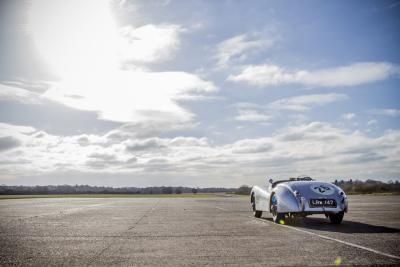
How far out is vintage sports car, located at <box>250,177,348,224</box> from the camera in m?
10.0

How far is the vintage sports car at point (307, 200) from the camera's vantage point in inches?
394

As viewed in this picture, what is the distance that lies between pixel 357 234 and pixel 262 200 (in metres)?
4.74

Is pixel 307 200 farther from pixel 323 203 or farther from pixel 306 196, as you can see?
pixel 323 203

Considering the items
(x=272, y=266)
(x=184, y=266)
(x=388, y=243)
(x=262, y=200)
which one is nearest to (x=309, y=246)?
(x=388, y=243)

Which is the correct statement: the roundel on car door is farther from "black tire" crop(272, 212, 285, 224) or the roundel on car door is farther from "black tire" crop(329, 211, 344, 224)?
"black tire" crop(272, 212, 285, 224)

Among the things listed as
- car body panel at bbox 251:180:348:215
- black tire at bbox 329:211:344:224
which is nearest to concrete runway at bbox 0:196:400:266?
car body panel at bbox 251:180:348:215

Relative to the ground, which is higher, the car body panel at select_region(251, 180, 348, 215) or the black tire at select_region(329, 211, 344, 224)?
the car body panel at select_region(251, 180, 348, 215)

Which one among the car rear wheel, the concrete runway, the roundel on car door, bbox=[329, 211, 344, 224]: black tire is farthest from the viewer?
the car rear wheel

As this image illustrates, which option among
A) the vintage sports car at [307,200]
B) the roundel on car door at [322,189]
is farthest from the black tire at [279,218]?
the roundel on car door at [322,189]

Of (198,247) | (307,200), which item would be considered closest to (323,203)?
(307,200)

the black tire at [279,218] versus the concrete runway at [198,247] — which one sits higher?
the black tire at [279,218]

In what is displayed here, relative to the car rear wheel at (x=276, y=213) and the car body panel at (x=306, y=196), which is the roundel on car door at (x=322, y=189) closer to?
the car body panel at (x=306, y=196)

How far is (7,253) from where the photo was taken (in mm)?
6035

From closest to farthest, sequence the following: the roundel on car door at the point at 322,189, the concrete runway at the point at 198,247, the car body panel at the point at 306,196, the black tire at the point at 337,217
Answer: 1. the concrete runway at the point at 198,247
2. the car body panel at the point at 306,196
3. the roundel on car door at the point at 322,189
4. the black tire at the point at 337,217
